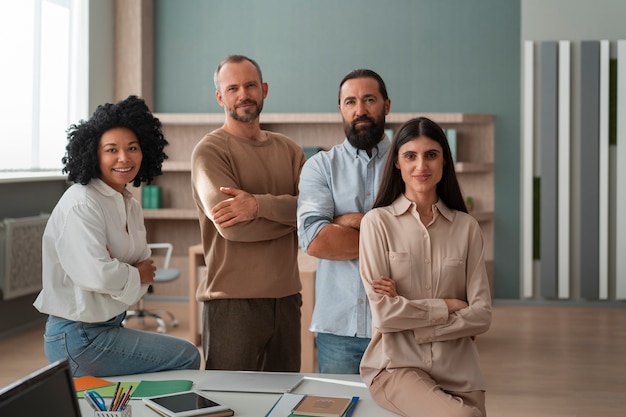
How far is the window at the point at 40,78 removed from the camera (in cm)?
606

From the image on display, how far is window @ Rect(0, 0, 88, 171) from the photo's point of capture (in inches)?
239

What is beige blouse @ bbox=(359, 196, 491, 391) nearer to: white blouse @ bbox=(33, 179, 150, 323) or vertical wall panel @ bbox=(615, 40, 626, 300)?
white blouse @ bbox=(33, 179, 150, 323)

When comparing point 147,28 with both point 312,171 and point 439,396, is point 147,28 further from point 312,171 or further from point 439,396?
point 439,396

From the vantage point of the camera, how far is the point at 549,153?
7352 mm

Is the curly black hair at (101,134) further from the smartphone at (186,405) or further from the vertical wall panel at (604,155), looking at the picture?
the vertical wall panel at (604,155)

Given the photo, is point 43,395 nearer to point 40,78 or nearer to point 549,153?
point 40,78

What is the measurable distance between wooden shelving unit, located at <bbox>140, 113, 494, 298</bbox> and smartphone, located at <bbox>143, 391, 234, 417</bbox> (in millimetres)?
5143

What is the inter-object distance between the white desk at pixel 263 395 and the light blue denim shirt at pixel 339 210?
0.20 meters

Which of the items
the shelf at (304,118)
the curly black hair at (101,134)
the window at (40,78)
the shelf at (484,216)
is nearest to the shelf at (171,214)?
the shelf at (304,118)

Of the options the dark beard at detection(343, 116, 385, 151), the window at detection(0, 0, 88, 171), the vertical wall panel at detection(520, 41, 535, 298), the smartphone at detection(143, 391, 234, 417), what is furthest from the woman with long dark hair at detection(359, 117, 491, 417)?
the vertical wall panel at detection(520, 41, 535, 298)

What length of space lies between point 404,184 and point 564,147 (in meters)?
5.16

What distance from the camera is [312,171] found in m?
2.79

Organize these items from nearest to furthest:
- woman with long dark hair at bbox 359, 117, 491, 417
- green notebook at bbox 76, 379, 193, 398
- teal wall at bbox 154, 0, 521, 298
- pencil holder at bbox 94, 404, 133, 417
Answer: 1. pencil holder at bbox 94, 404, 133, 417
2. woman with long dark hair at bbox 359, 117, 491, 417
3. green notebook at bbox 76, 379, 193, 398
4. teal wall at bbox 154, 0, 521, 298

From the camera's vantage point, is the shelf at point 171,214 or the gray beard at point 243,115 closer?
the gray beard at point 243,115
